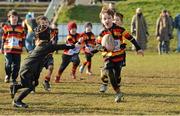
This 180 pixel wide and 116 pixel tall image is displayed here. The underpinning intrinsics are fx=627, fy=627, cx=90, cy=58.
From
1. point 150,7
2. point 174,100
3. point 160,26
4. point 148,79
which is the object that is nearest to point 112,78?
point 174,100

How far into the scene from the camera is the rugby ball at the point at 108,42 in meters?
12.8

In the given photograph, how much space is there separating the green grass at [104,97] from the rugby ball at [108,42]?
110 cm

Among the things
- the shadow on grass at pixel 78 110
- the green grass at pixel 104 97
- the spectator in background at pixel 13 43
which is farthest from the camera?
the spectator in background at pixel 13 43

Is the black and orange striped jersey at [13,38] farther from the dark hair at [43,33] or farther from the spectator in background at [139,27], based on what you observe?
the spectator in background at [139,27]

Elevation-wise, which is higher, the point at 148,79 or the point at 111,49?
the point at 111,49

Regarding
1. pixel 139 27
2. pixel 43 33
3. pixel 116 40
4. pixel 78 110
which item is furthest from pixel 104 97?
pixel 139 27

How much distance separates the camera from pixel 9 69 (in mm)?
16172

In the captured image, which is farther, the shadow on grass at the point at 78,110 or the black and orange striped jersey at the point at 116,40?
the black and orange striped jersey at the point at 116,40

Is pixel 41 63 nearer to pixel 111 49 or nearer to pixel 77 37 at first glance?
pixel 111 49

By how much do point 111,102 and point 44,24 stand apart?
2.09 m

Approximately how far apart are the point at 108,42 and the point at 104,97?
4.35 feet

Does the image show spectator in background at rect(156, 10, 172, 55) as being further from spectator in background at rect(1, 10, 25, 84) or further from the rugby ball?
the rugby ball

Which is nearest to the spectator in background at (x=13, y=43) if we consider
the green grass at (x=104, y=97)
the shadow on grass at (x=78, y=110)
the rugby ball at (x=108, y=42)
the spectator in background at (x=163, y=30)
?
the green grass at (x=104, y=97)

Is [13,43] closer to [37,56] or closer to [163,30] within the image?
[37,56]
